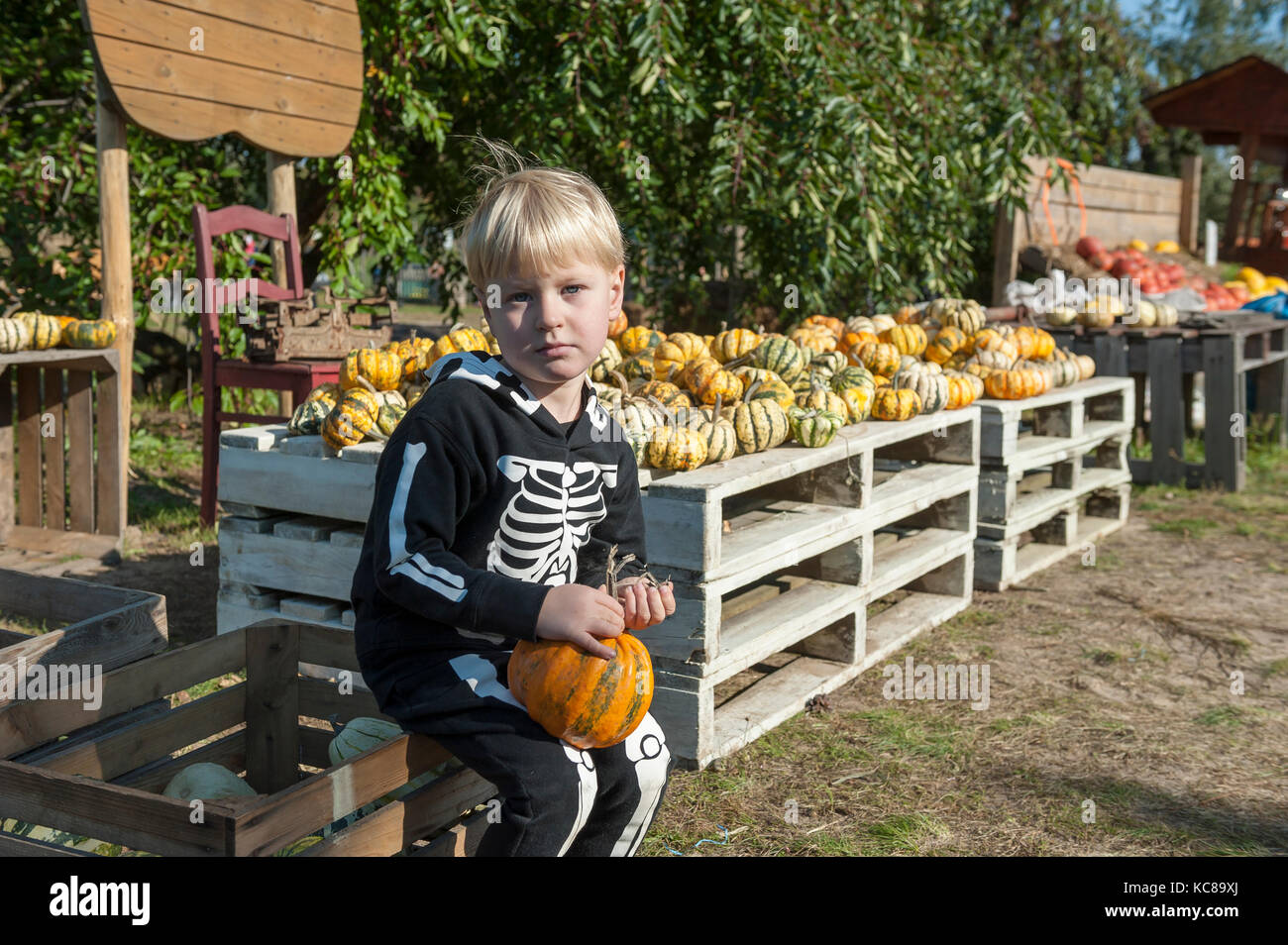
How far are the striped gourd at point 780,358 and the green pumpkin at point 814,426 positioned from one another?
0.52 m

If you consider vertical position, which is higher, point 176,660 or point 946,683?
point 176,660

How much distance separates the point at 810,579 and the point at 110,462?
10.2ft

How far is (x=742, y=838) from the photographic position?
2.70 metres

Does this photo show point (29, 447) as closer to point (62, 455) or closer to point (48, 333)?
point (62, 455)

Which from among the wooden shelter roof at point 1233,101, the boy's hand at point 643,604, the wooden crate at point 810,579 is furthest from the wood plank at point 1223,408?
the wooden shelter roof at point 1233,101

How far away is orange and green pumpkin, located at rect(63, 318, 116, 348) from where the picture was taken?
194 inches

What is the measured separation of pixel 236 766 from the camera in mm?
2410

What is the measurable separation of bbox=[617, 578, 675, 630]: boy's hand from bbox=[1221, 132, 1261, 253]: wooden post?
15.3 meters

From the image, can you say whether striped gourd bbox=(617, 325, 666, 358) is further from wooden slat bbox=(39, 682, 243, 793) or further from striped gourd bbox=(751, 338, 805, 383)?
wooden slat bbox=(39, 682, 243, 793)

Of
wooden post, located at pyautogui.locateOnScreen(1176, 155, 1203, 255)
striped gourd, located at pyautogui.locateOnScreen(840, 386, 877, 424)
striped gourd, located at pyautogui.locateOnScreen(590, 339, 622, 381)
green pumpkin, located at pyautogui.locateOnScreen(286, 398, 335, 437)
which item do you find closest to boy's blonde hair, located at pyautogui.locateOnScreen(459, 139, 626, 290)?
green pumpkin, located at pyautogui.locateOnScreen(286, 398, 335, 437)

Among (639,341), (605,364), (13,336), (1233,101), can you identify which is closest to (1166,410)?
(639,341)

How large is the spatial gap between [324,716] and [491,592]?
840 millimetres
